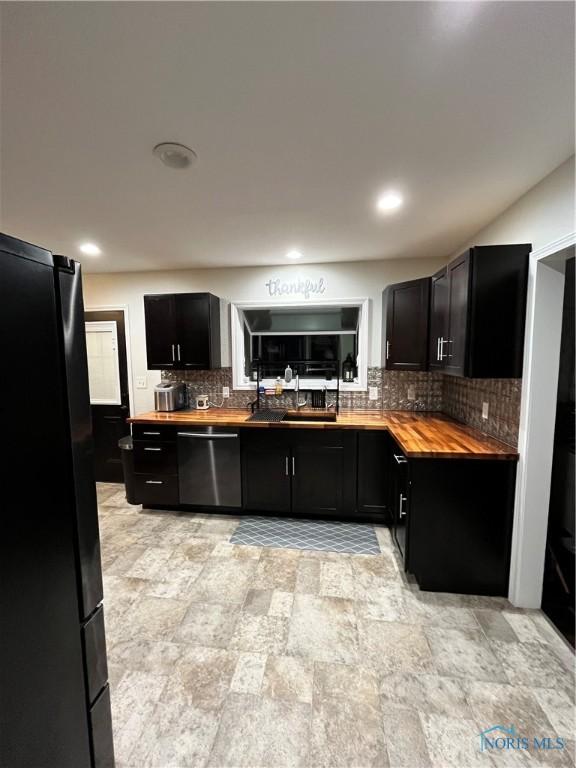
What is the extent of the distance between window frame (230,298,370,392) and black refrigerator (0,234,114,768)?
274 centimetres

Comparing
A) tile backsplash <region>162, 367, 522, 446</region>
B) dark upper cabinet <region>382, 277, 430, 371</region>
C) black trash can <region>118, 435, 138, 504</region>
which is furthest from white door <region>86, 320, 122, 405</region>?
dark upper cabinet <region>382, 277, 430, 371</region>

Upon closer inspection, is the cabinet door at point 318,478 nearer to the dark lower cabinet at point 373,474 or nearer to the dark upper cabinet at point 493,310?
the dark lower cabinet at point 373,474

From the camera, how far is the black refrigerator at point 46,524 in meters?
0.61

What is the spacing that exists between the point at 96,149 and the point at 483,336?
7.59 feet

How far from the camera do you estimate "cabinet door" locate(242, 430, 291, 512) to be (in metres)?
2.94

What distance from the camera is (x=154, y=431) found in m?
3.07

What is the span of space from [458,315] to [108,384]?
3864 mm

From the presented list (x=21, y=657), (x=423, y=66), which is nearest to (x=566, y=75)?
(x=423, y=66)

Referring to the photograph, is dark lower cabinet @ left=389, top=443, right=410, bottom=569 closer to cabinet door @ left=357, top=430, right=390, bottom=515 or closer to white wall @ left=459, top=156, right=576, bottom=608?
cabinet door @ left=357, top=430, right=390, bottom=515

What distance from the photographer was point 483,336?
6.28 feet

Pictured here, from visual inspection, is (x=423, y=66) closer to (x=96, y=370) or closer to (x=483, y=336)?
(x=483, y=336)

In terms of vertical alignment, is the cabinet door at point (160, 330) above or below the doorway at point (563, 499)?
above

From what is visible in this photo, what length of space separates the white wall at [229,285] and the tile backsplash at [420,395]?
267 mm

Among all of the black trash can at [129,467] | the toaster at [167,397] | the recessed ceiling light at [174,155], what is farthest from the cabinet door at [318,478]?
the recessed ceiling light at [174,155]
